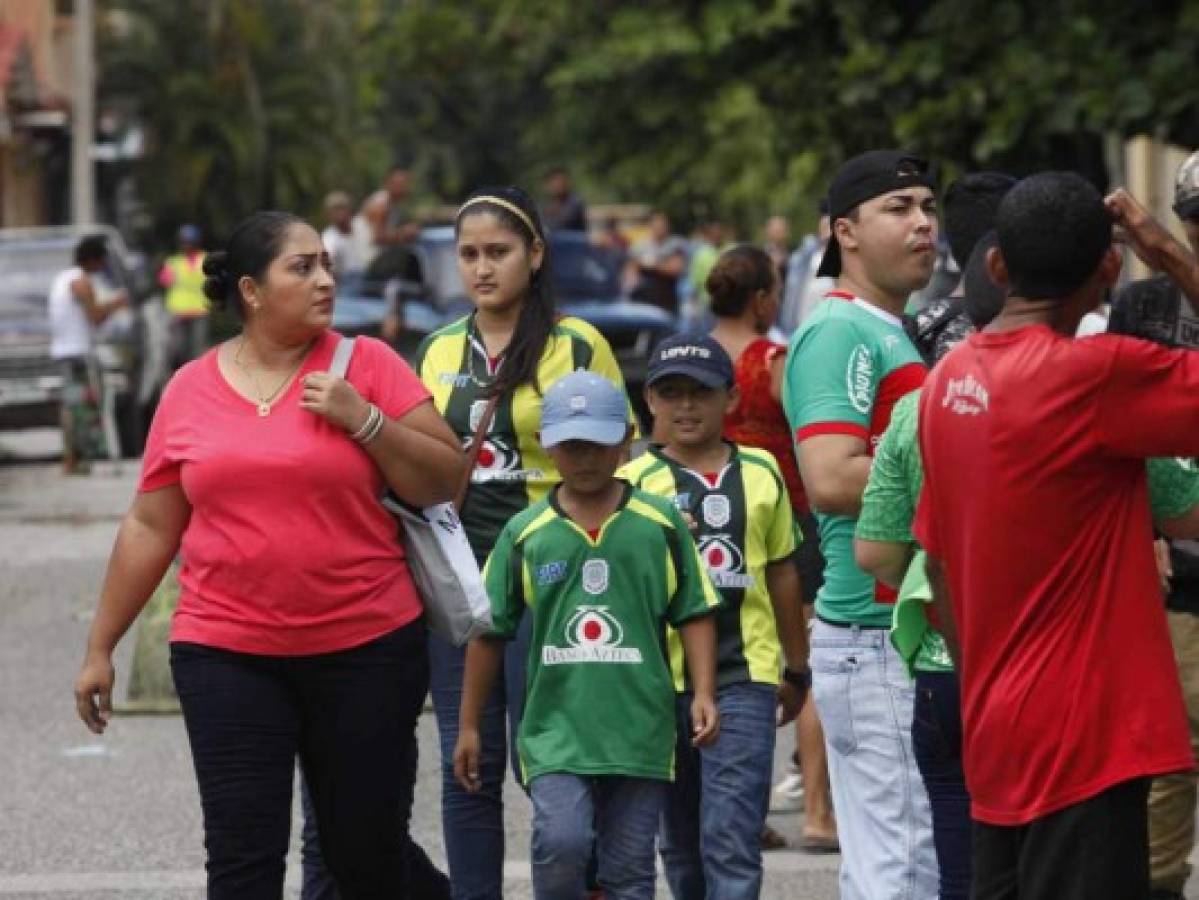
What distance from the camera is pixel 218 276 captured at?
6848 mm

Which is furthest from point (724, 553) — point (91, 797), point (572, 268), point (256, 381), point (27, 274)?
point (572, 268)

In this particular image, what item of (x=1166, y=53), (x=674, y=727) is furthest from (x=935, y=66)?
(x=674, y=727)

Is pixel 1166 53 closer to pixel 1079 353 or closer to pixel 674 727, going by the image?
pixel 674 727

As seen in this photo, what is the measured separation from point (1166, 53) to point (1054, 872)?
406 inches

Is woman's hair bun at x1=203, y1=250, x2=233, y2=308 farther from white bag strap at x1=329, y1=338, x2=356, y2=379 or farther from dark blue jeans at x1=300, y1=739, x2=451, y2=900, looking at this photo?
dark blue jeans at x1=300, y1=739, x2=451, y2=900

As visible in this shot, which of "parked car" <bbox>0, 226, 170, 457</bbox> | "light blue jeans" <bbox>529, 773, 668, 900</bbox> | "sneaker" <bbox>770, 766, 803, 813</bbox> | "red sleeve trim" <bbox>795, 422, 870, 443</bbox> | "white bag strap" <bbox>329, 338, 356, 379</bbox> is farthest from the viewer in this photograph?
"parked car" <bbox>0, 226, 170, 457</bbox>

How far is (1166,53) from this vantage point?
14.9 metres

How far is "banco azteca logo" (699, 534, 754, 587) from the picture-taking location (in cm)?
757

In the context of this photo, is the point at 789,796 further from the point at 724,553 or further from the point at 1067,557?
the point at 1067,557

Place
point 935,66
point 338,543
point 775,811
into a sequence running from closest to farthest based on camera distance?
point 338,543 → point 775,811 → point 935,66

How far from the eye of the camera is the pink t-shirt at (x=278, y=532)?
6.53 meters

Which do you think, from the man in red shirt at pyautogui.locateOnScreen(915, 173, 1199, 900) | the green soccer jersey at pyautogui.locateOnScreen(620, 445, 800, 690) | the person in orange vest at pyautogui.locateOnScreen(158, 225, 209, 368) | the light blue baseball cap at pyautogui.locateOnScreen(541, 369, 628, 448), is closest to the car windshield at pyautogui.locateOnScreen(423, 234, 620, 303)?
the person in orange vest at pyautogui.locateOnScreen(158, 225, 209, 368)

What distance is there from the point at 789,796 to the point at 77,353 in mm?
14845

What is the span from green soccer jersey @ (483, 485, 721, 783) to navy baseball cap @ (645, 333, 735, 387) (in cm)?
52
